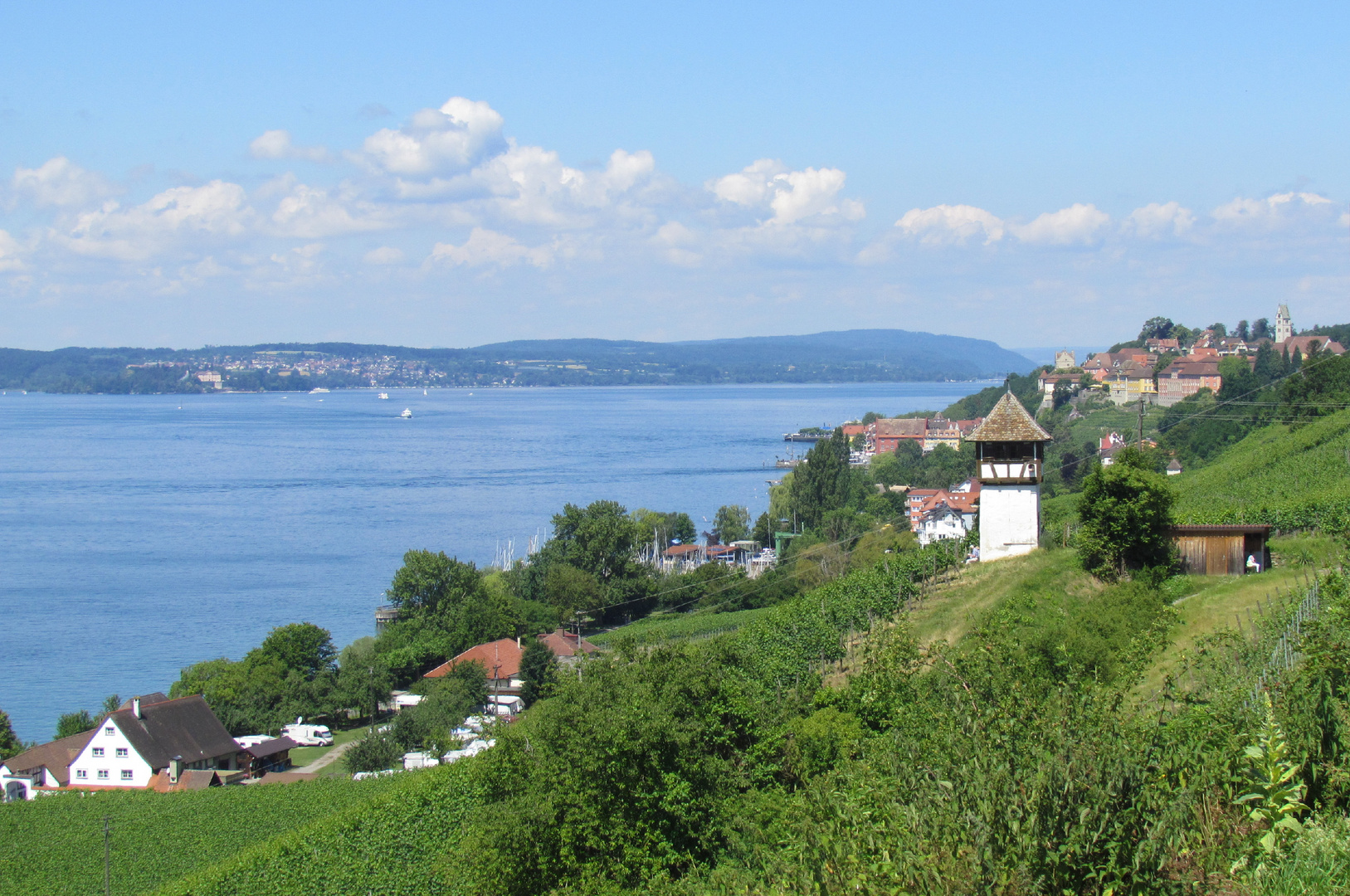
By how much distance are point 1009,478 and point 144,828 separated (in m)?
23.5

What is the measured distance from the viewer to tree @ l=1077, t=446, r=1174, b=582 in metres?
22.0

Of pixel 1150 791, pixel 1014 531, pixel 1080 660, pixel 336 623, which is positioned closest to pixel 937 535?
pixel 336 623

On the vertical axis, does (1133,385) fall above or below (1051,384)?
below

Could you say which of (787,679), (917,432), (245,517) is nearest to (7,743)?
(787,679)

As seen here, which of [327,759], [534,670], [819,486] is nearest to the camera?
[327,759]

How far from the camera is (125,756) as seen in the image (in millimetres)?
32625

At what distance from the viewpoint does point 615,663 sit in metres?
18.2

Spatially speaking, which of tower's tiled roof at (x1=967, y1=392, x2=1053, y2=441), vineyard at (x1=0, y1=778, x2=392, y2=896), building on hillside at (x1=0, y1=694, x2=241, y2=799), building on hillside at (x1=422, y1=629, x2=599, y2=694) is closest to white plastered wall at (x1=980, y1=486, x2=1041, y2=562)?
tower's tiled roof at (x1=967, y1=392, x2=1053, y2=441)

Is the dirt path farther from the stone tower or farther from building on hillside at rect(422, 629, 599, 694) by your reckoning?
the stone tower

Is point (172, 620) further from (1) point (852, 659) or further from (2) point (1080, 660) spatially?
(2) point (1080, 660)

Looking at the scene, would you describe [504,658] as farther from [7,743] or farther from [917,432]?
[917,432]

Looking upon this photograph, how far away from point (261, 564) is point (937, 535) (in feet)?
147

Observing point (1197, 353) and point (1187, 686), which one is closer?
point (1187, 686)

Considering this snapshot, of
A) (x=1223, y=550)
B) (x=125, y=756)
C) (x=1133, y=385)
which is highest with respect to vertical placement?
(x=1133, y=385)
